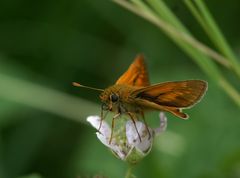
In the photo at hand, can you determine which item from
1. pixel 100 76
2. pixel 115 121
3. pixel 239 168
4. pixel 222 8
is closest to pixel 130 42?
pixel 100 76

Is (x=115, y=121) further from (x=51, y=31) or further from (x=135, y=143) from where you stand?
(x=51, y=31)

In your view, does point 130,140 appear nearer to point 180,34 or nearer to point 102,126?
point 102,126

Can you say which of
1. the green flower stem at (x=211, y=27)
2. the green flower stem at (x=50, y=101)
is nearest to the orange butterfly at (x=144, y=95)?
the green flower stem at (x=211, y=27)

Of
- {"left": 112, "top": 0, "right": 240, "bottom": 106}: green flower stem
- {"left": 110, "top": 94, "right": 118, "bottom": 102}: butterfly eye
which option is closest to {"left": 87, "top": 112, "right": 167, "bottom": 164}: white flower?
{"left": 110, "top": 94, "right": 118, "bottom": 102}: butterfly eye

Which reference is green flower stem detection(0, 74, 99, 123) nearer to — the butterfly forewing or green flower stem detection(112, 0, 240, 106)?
green flower stem detection(112, 0, 240, 106)

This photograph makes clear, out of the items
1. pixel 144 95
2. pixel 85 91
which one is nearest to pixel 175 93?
pixel 144 95

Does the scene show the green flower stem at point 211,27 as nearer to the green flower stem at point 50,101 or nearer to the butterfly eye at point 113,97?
the butterfly eye at point 113,97

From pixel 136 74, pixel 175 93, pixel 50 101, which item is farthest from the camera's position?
pixel 50 101
